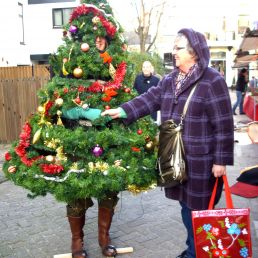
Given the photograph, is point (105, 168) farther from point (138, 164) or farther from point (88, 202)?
point (88, 202)

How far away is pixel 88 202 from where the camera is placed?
12.1 feet

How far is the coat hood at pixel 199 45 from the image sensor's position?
309 cm

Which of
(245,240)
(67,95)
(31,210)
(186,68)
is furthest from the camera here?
(31,210)

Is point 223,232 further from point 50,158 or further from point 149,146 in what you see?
point 50,158

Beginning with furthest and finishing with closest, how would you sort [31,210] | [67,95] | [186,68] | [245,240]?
1. [31,210]
2. [67,95]
3. [186,68]
4. [245,240]

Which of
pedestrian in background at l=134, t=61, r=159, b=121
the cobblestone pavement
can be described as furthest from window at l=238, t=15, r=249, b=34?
the cobblestone pavement

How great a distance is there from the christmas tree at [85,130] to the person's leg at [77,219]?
26cm

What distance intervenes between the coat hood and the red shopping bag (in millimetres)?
1145

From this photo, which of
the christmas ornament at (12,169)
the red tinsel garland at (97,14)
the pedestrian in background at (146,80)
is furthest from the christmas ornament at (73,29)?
the pedestrian in background at (146,80)

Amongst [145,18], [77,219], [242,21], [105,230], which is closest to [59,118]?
[77,219]

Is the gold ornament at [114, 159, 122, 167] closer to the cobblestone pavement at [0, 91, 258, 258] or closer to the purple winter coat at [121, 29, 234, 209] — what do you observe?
the purple winter coat at [121, 29, 234, 209]

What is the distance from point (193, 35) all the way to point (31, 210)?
11.4 ft

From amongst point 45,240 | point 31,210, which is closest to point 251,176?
point 45,240

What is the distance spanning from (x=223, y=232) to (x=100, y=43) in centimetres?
195
